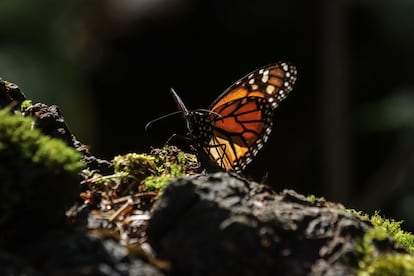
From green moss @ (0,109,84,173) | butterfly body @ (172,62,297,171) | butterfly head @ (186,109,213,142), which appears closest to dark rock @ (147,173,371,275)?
green moss @ (0,109,84,173)

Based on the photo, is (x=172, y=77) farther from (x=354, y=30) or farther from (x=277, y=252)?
(x=277, y=252)

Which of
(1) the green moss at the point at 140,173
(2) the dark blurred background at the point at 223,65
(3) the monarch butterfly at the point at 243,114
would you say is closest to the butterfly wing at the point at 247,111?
(3) the monarch butterfly at the point at 243,114

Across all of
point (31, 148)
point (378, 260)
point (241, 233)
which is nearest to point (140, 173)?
point (31, 148)

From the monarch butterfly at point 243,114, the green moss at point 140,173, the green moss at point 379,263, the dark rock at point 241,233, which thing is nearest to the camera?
the dark rock at point 241,233

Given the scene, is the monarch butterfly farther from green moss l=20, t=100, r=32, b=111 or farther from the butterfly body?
green moss l=20, t=100, r=32, b=111

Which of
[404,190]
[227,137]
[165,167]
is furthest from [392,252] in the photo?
[404,190]

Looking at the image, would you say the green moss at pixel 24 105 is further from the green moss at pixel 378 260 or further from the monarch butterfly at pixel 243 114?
the monarch butterfly at pixel 243 114

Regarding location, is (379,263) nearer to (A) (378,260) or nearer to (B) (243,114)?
(A) (378,260)

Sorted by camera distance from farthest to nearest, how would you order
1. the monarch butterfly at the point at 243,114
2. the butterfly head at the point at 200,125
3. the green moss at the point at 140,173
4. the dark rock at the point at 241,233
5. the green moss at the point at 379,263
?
the monarch butterfly at the point at 243,114 → the butterfly head at the point at 200,125 → the green moss at the point at 140,173 → the green moss at the point at 379,263 → the dark rock at the point at 241,233
